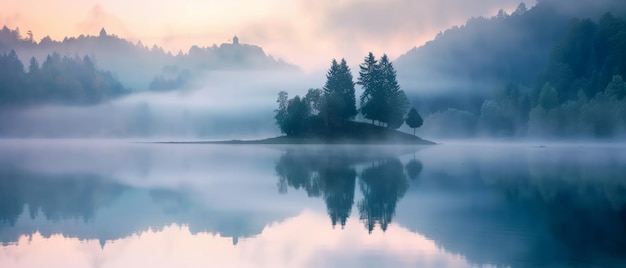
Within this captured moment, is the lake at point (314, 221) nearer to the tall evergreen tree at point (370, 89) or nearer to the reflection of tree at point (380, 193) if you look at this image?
the reflection of tree at point (380, 193)

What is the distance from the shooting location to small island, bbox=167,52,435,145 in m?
130

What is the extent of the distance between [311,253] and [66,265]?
286 inches

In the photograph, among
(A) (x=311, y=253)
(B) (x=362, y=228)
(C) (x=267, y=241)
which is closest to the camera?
(A) (x=311, y=253)

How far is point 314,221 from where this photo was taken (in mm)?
27359

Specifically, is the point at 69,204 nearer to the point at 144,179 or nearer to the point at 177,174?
the point at 144,179

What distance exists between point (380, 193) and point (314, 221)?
32.8 feet

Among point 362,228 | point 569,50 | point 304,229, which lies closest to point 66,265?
point 304,229

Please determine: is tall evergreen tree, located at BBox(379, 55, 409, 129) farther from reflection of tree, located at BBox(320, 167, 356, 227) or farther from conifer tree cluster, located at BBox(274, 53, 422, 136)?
reflection of tree, located at BBox(320, 167, 356, 227)

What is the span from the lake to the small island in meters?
82.9

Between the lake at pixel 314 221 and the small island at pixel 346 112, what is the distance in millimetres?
82858

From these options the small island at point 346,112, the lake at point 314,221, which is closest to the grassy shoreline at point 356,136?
the small island at point 346,112

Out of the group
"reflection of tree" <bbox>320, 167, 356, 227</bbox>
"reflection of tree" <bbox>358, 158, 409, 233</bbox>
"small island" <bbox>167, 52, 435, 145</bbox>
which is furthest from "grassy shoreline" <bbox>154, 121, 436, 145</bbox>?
"reflection of tree" <bbox>320, 167, 356, 227</bbox>

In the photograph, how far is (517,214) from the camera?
2852 cm

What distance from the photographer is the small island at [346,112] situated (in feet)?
425
